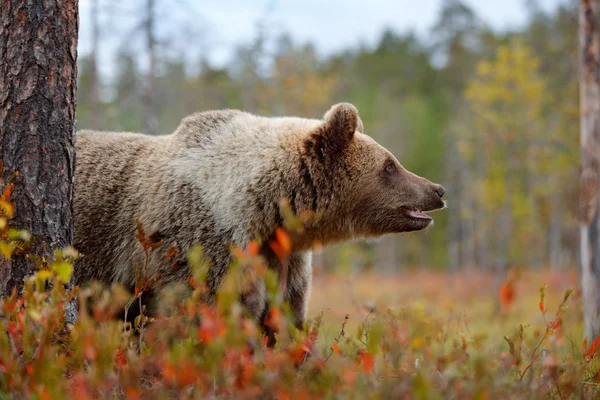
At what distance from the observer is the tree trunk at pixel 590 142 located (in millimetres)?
6918

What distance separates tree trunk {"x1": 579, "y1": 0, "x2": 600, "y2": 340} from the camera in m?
6.92

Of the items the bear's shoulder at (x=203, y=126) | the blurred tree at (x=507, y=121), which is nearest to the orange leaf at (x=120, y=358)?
the bear's shoulder at (x=203, y=126)

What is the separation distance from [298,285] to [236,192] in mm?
984

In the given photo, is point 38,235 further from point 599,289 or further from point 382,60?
point 382,60

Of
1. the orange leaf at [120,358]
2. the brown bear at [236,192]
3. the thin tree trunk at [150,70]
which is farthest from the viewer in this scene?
the thin tree trunk at [150,70]

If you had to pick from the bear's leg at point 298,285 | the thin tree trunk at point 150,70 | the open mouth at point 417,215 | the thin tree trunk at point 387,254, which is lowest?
the thin tree trunk at point 387,254

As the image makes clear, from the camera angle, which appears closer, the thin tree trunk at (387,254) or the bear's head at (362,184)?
the bear's head at (362,184)

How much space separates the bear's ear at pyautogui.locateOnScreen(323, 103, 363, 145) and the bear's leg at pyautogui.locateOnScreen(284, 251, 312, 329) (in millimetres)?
1021

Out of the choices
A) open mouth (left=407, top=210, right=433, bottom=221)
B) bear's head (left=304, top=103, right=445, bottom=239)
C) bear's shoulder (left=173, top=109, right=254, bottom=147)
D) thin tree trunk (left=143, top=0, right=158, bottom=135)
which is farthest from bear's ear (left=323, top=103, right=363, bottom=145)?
thin tree trunk (left=143, top=0, right=158, bottom=135)

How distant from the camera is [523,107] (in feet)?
74.9

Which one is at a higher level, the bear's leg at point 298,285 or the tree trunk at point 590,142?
the tree trunk at point 590,142

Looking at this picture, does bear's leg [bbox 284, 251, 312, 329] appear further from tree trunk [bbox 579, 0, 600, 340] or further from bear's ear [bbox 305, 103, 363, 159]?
tree trunk [bbox 579, 0, 600, 340]

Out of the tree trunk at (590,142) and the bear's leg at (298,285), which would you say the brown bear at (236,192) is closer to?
the bear's leg at (298,285)

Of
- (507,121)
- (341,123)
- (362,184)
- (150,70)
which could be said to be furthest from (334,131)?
(507,121)
